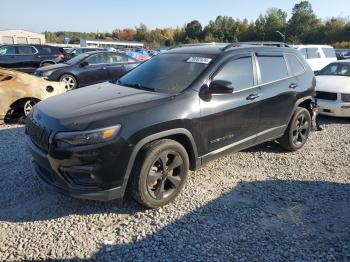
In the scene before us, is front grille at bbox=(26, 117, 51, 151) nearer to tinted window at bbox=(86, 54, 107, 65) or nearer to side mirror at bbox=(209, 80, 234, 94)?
side mirror at bbox=(209, 80, 234, 94)

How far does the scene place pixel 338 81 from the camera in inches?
340

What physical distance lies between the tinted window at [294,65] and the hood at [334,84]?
9.56 ft

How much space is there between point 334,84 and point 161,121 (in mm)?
6500

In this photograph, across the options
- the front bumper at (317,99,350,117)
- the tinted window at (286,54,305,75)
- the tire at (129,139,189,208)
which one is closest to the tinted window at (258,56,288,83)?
the tinted window at (286,54,305,75)

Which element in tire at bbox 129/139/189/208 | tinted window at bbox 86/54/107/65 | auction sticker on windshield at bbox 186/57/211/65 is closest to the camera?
tire at bbox 129/139/189/208

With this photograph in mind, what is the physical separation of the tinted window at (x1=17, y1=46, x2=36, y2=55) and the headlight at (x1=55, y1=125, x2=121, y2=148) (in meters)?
15.0

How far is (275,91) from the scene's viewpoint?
16.4 ft

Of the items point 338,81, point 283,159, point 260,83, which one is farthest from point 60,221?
point 338,81

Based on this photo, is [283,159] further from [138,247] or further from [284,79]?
[138,247]

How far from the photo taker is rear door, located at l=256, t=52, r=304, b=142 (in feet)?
15.9

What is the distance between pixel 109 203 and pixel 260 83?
8.80 ft

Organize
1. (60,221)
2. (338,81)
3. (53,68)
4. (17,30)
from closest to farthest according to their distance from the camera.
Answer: (60,221)
(338,81)
(53,68)
(17,30)

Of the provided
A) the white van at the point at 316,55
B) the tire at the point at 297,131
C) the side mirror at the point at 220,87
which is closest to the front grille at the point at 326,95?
the tire at the point at 297,131

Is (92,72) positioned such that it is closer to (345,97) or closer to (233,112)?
(345,97)
